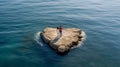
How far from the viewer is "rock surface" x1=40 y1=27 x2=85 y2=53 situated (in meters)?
51.0

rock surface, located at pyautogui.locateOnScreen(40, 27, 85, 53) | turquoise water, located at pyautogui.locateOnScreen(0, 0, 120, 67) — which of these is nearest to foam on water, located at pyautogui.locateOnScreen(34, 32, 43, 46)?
turquoise water, located at pyautogui.locateOnScreen(0, 0, 120, 67)

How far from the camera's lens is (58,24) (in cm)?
7144

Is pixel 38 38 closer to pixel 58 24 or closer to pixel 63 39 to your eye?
pixel 63 39

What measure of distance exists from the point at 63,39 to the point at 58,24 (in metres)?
17.9

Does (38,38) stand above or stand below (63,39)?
below

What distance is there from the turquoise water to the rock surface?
4.92ft

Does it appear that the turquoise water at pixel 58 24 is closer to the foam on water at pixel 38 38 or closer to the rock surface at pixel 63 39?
the foam on water at pixel 38 38

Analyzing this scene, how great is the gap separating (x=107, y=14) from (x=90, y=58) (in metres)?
39.1

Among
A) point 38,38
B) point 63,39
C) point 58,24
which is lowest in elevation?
point 38,38

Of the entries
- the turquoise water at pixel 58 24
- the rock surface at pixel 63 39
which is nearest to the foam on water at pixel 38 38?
the turquoise water at pixel 58 24

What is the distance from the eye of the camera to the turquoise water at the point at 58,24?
48.8 m

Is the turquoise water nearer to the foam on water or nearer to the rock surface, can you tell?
the foam on water

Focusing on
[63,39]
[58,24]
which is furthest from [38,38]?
[58,24]

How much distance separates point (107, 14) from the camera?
84.9 meters
